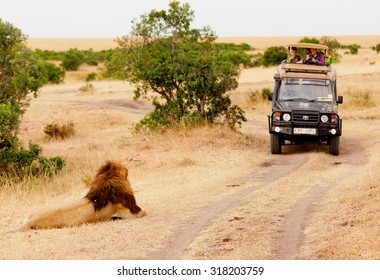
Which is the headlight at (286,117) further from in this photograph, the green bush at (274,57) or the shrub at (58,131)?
the green bush at (274,57)

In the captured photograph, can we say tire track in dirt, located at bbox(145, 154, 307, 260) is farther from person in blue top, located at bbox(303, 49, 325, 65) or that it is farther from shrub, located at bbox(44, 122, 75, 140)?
shrub, located at bbox(44, 122, 75, 140)

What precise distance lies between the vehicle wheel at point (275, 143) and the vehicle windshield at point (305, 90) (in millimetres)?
1009

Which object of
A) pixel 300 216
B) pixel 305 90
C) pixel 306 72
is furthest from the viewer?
pixel 306 72

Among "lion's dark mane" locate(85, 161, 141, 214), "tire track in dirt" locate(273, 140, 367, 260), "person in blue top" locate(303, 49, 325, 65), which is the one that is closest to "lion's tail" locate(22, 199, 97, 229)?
"lion's dark mane" locate(85, 161, 141, 214)

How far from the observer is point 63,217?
10.1 meters

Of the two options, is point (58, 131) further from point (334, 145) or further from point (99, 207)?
point (99, 207)

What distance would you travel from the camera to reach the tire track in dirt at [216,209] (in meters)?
8.38

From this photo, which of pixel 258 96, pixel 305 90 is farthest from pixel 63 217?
pixel 258 96

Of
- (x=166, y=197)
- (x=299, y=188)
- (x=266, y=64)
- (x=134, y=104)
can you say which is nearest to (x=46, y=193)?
(x=166, y=197)

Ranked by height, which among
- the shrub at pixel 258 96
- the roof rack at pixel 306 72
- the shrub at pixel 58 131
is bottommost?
the shrub at pixel 58 131

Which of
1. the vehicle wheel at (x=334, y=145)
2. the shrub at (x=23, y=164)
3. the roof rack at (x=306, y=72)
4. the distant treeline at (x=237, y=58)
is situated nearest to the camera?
the shrub at (x=23, y=164)

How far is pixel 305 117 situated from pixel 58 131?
1094 centimetres

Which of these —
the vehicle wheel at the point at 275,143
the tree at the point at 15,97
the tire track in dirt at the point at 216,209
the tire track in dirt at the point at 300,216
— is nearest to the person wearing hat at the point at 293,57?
the vehicle wheel at the point at 275,143

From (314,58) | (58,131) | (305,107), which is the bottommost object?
(58,131)
